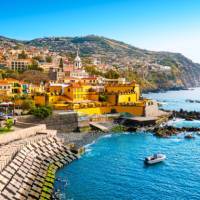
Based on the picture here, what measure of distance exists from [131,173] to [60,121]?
24.0 m

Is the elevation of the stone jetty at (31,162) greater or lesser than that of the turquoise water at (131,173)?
greater

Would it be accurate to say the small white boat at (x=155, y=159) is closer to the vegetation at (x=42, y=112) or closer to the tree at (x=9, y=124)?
the tree at (x=9, y=124)

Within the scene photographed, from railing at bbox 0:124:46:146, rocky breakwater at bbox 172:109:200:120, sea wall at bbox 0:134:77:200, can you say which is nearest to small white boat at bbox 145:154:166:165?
sea wall at bbox 0:134:77:200

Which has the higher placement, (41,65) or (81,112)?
(41,65)

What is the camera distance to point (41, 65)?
114 metres

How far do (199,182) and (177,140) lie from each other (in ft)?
70.6

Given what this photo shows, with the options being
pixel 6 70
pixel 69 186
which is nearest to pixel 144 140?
pixel 69 186

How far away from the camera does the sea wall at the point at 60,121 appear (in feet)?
206

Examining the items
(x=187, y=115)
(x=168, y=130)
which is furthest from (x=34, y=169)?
(x=187, y=115)

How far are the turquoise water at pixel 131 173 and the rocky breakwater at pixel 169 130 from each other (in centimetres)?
517

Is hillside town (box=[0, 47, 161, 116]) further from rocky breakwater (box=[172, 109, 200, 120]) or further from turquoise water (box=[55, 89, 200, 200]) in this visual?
turquoise water (box=[55, 89, 200, 200])

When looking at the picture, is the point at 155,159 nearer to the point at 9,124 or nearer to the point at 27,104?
the point at 9,124

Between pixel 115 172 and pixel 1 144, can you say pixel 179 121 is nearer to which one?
pixel 115 172

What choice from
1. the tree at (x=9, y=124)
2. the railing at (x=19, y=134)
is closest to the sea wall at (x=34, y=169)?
the railing at (x=19, y=134)
